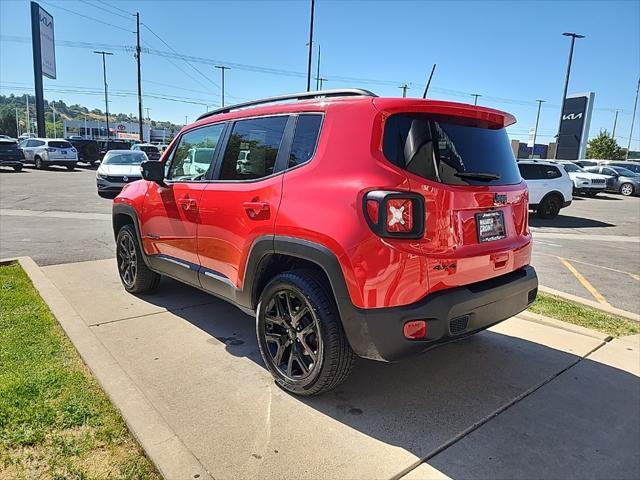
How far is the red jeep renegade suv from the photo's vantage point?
8.55 ft

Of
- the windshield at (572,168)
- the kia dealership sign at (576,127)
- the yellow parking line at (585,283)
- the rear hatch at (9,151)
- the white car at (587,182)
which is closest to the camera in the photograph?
the yellow parking line at (585,283)

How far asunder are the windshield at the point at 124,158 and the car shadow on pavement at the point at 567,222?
12.7 meters

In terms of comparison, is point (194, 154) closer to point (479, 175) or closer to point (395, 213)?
point (395, 213)

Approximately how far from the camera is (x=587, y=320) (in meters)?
4.82

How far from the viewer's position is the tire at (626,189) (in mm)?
26141

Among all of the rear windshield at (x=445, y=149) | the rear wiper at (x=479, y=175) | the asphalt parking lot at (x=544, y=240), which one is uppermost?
the rear windshield at (x=445, y=149)

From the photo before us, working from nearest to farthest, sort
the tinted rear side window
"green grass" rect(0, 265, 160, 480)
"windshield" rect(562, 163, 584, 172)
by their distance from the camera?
"green grass" rect(0, 265, 160, 480) < the tinted rear side window < "windshield" rect(562, 163, 584, 172)

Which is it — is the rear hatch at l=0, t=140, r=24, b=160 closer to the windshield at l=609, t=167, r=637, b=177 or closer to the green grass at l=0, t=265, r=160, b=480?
the green grass at l=0, t=265, r=160, b=480

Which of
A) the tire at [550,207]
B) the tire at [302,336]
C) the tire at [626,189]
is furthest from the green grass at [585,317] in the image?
the tire at [626,189]

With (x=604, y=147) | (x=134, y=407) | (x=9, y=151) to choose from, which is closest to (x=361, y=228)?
(x=134, y=407)

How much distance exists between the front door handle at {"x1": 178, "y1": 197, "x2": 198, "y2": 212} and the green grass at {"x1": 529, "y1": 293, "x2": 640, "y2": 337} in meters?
3.59

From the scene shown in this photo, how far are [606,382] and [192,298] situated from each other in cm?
386

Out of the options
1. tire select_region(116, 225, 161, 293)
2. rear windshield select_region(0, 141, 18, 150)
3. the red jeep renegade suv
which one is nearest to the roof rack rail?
the red jeep renegade suv

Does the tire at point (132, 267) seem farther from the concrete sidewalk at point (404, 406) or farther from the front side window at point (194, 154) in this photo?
the front side window at point (194, 154)
